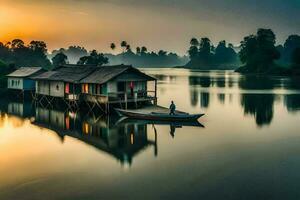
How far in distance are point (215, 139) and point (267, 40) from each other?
5367 inches

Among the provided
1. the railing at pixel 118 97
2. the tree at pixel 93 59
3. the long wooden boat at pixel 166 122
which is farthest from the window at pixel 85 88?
the tree at pixel 93 59

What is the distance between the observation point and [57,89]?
157 feet

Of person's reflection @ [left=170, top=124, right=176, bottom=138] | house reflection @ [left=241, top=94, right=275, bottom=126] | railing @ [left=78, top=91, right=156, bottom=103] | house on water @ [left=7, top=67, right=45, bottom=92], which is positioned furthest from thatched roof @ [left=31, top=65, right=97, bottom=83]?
house reflection @ [left=241, top=94, right=275, bottom=126]

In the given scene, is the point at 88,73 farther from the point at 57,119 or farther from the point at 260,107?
the point at 260,107

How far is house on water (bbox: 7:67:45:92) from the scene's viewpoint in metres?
55.9

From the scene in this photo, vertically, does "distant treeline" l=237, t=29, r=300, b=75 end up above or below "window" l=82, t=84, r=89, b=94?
above

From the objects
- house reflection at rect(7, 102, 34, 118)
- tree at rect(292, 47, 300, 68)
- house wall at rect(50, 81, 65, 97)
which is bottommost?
house reflection at rect(7, 102, 34, 118)

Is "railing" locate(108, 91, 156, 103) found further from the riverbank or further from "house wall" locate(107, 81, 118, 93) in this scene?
the riverbank

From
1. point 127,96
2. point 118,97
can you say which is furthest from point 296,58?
point 118,97

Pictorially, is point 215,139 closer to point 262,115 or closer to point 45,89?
point 262,115

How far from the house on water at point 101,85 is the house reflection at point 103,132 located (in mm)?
2850

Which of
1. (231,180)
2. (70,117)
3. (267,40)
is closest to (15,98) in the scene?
(70,117)

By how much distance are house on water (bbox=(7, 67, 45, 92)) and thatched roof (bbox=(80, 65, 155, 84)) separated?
15741 mm

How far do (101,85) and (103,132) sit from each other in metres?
10.8
